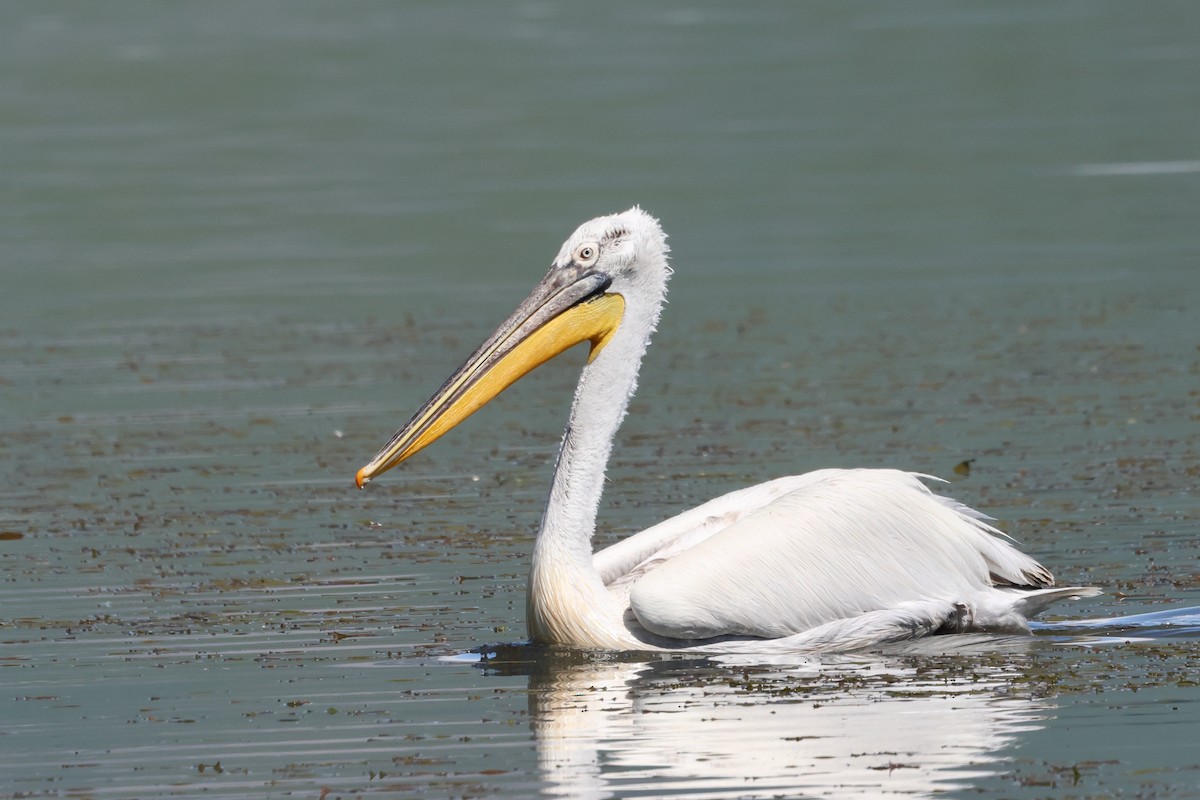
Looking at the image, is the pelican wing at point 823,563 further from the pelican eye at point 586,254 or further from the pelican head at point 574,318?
the pelican eye at point 586,254

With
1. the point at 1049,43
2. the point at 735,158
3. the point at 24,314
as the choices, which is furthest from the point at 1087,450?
the point at 1049,43

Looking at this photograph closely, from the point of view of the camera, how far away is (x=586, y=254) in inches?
282

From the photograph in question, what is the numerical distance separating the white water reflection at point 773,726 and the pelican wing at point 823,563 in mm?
189

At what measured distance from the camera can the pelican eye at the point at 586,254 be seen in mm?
7145

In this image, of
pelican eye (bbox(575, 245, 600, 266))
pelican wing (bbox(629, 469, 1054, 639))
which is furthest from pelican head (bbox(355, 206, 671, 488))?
pelican wing (bbox(629, 469, 1054, 639))

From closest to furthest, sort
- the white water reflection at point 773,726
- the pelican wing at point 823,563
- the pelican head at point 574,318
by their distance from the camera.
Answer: the white water reflection at point 773,726, the pelican wing at point 823,563, the pelican head at point 574,318

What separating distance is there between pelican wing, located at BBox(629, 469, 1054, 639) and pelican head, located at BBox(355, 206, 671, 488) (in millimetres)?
668

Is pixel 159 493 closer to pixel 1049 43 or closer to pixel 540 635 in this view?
pixel 540 635

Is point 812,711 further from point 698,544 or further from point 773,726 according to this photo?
point 698,544

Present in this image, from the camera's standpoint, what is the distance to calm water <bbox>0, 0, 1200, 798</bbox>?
5.80m

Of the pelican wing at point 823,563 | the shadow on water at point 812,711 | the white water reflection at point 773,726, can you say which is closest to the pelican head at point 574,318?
the pelican wing at point 823,563

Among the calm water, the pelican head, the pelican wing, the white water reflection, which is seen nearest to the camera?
the white water reflection

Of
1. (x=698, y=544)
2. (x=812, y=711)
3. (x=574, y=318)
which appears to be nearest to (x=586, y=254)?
(x=574, y=318)

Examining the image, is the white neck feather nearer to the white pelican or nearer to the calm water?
the white pelican
